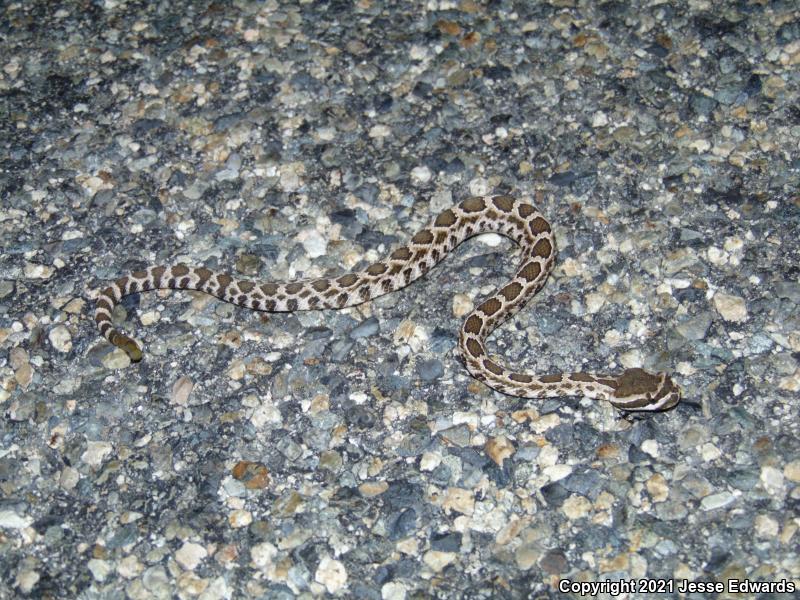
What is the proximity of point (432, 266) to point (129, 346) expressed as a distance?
321cm

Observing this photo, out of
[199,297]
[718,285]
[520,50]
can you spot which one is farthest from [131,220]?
[718,285]

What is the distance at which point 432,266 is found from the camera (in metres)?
10.1

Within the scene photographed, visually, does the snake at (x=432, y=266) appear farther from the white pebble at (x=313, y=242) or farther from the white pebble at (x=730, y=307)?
the white pebble at (x=730, y=307)

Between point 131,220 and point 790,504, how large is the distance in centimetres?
730

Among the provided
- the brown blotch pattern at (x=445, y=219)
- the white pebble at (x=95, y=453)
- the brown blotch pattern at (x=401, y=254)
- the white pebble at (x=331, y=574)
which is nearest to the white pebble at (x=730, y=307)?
the brown blotch pattern at (x=445, y=219)

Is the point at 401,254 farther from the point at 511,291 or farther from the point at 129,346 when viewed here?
the point at 129,346

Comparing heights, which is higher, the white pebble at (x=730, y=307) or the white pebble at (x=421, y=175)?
the white pebble at (x=421, y=175)

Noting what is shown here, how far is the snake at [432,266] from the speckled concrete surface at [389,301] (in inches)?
6.4

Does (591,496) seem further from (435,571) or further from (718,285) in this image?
(718,285)

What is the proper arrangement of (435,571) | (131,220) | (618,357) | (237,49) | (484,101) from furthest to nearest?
(237,49) < (484,101) < (131,220) < (618,357) < (435,571)

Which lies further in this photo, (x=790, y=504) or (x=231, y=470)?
(x=231, y=470)

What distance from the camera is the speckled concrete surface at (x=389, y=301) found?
766 centimetres

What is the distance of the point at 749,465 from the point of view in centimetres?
789

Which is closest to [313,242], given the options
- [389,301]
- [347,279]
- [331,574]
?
[347,279]
